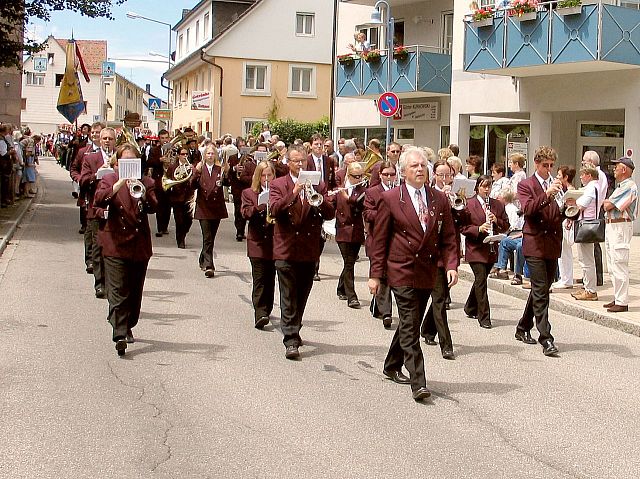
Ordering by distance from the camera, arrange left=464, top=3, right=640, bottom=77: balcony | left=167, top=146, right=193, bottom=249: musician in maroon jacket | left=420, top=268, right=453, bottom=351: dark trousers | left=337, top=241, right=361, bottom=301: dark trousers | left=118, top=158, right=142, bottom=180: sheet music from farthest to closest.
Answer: left=464, top=3, right=640, bottom=77: balcony, left=167, top=146, right=193, bottom=249: musician in maroon jacket, left=337, top=241, right=361, bottom=301: dark trousers, left=420, top=268, right=453, bottom=351: dark trousers, left=118, top=158, right=142, bottom=180: sheet music

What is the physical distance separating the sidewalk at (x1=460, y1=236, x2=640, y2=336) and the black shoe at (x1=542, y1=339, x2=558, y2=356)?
2.00 meters

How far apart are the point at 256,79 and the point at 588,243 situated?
3834cm

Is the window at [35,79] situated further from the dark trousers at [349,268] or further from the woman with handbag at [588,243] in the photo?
→ the woman with handbag at [588,243]

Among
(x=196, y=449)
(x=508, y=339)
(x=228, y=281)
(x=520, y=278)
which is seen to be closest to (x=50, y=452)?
(x=196, y=449)

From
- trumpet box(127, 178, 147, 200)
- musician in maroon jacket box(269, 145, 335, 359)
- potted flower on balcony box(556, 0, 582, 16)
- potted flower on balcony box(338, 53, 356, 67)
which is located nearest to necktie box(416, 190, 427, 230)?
musician in maroon jacket box(269, 145, 335, 359)

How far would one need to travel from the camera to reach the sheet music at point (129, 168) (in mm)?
9172

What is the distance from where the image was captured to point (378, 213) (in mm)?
8109

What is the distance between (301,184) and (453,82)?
2042 centimetres

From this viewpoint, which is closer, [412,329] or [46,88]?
[412,329]

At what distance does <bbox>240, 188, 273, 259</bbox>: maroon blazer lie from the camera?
35.4ft

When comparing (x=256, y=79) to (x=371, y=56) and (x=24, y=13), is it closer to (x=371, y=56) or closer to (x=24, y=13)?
(x=371, y=56)

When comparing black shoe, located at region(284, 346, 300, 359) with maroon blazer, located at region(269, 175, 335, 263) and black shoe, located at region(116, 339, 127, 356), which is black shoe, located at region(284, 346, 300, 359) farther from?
black shoe, located at region(116, 339, 127, 356)

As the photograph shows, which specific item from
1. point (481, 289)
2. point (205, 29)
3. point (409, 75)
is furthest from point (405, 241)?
point (205, 29)

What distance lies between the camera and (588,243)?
1359cm
